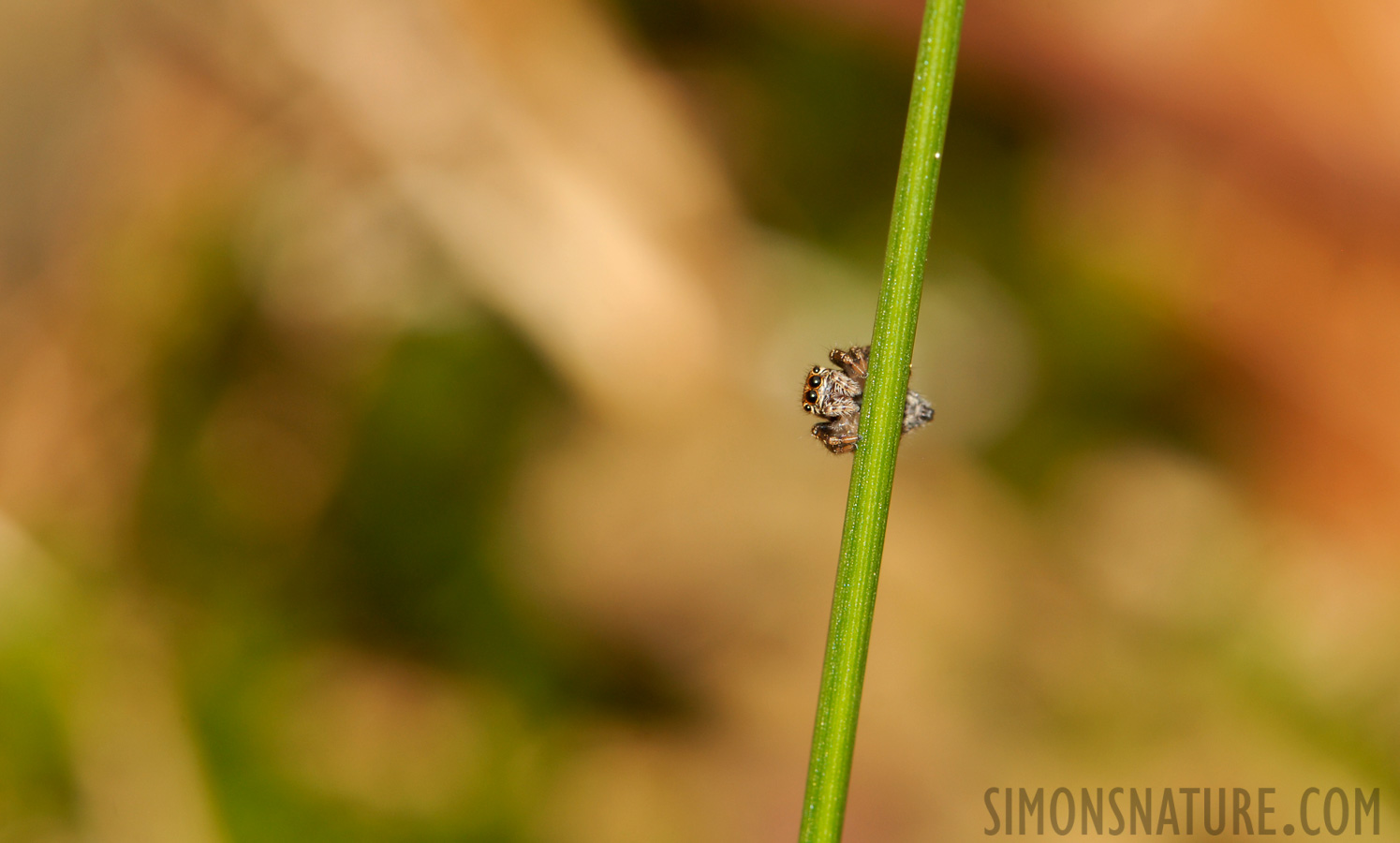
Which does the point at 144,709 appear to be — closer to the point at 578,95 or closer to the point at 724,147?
the point at 578,95

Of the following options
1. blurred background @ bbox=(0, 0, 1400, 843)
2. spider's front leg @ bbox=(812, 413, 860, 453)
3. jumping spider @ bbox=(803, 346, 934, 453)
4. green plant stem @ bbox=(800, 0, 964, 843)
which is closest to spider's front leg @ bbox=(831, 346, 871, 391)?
jumping spider @ bbox=(803, 346, 934, 453)

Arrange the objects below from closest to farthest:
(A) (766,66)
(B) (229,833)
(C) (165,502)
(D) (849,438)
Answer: (D) (849,438) < (B) (229,833) < (C) (165,502) < (A) (766,66)

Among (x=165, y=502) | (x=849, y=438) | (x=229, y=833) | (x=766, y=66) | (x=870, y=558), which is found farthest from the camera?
(x=766, y=66)

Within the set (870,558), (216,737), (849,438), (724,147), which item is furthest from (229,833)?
(724,147)

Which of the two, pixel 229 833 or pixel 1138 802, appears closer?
pixel 229 833

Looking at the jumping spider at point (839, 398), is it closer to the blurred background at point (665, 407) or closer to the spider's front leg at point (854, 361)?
the spider's front leg at point (854, 361)

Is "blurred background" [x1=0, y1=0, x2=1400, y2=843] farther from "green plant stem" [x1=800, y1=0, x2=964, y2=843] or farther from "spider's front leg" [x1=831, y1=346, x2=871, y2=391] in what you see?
"green plant stem" [x1=800, y1=0, x2=964, y2=843]

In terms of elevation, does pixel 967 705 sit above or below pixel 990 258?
below

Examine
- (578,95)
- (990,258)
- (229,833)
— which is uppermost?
(578,95)
